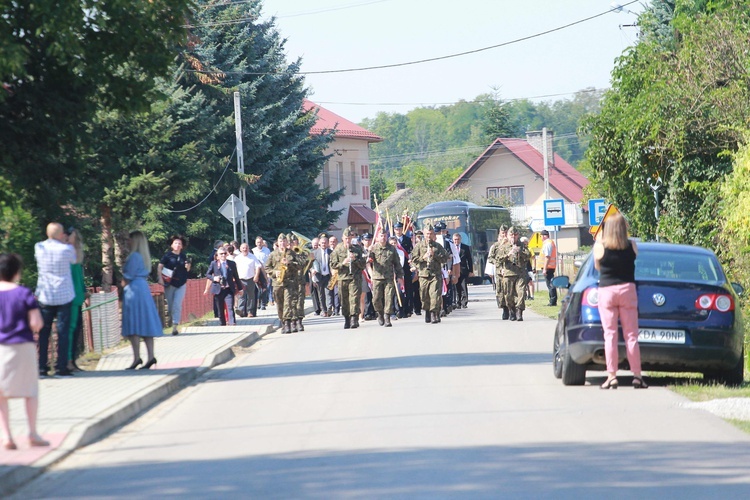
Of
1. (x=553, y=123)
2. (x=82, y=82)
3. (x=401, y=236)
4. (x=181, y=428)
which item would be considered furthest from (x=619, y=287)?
(x=553, y=123)

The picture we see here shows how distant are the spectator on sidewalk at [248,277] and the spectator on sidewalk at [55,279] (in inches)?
534

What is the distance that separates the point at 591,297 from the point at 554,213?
21.9 meters

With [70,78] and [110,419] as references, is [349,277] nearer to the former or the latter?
[70,78]

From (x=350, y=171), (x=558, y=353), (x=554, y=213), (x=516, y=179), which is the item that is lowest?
(x=558, y=353)

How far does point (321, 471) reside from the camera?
7.95 meters

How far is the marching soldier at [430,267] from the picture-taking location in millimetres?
23359

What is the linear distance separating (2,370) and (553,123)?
150549 millimetres

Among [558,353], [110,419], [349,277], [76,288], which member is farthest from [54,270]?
[349,277]

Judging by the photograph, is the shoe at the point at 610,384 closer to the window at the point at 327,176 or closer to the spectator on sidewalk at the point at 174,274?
the spectator on sidewalk at the point at 174,274

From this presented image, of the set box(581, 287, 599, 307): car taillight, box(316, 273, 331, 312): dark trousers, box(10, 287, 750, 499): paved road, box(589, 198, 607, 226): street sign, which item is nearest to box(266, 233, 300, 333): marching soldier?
box(316, 273, 331, 312): dark trousers

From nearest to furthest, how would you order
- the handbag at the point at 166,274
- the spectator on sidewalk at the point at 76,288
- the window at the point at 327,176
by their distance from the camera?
1. the spectator on sidewalk at the point at 76,288
2. the handbag at the point at 166,274
3. the window at the point at 327,176

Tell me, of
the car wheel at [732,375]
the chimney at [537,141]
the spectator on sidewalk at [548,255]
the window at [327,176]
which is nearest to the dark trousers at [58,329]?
the car wheel at [732,375]

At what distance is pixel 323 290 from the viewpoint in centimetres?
2823

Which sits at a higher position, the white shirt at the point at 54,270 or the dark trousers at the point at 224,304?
the white shirt at the point at 54,270
